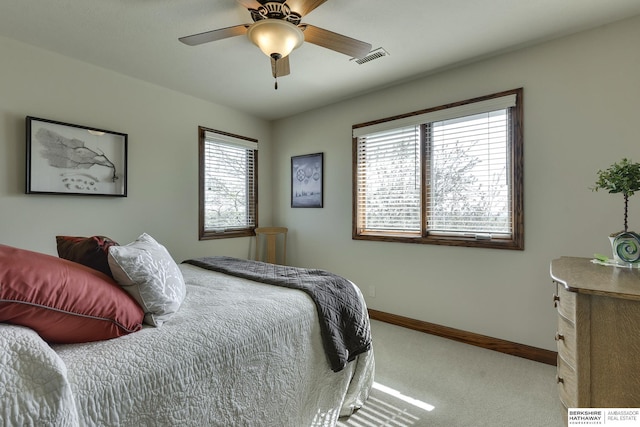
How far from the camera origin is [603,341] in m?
1.12

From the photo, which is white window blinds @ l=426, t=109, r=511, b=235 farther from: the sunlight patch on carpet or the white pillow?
the white pillow

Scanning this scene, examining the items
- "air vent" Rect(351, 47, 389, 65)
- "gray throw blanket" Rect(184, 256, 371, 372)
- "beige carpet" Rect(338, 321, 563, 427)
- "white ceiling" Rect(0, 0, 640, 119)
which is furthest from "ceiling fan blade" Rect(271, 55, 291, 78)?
"beige carpet" Rect(338, 321, 563, 427)

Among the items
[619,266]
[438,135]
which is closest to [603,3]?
[438,135]

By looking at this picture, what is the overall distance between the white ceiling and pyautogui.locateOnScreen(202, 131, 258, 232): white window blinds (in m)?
0.87

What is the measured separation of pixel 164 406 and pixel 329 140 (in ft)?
10.6

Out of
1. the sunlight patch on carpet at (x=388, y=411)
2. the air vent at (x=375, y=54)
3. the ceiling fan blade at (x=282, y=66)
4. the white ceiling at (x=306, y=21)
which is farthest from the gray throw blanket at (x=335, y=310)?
the air vent at (x=375, y=54)

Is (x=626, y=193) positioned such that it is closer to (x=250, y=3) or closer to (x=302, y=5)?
(x=302, y=5)

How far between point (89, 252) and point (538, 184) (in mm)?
2981

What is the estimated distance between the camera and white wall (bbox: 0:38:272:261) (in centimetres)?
230

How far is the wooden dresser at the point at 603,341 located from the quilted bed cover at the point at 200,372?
1000mm

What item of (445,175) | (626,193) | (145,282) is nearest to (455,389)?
(626,193)

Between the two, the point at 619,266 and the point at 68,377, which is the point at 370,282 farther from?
the point at 68,377

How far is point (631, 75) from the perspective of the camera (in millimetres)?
2076

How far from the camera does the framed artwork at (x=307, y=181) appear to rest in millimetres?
3801
